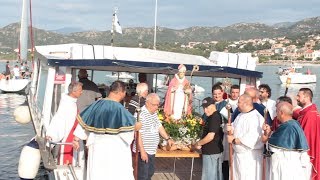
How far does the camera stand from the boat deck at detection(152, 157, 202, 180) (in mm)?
8602

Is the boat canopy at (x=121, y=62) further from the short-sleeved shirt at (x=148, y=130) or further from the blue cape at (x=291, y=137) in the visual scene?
the blue cape at (x=291, y=137)

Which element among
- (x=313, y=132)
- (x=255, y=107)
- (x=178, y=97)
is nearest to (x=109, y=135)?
(x=255, y=107)

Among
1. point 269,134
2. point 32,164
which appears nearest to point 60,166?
point 32,164

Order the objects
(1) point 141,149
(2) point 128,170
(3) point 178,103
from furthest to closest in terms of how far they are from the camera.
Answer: (3) point 178,103 < (1) point 141,149 < (2) point 128,170

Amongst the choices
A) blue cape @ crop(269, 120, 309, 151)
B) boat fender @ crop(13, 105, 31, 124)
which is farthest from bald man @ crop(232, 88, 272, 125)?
boat fender @ crop(13, 105, 31, 124)

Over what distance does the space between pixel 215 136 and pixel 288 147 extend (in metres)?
1.27

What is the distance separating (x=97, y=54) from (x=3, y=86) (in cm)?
3306

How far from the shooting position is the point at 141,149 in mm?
A: 6359

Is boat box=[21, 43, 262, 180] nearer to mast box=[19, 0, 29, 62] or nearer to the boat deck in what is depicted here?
the boat deck

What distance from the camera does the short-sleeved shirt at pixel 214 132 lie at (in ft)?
21.7

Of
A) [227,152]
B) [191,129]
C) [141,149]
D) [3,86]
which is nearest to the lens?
[141,149]

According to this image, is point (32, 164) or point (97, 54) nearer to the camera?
point (32, 164)

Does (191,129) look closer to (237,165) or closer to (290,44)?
(237,165)

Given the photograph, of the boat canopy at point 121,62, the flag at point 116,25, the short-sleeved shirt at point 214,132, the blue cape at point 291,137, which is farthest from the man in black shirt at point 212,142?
the flag at point 116,25
